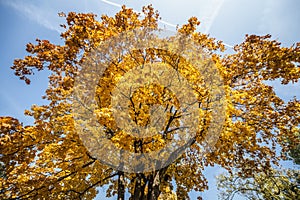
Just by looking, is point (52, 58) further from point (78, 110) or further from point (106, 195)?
point (106, 195)

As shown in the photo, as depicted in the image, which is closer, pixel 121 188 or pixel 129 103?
pixel 129 103

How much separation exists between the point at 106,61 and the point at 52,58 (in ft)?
6.42

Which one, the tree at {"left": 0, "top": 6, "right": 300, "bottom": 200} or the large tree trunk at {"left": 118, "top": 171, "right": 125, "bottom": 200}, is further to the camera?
the large tree trunk at {"left": 118, "top": 171, "right": 125, "bottom": 200}

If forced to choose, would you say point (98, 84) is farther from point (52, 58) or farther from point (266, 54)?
point (266, 54)

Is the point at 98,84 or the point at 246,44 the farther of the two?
the point at 246,44

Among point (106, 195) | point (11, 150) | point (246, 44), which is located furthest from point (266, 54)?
point (106, 195)

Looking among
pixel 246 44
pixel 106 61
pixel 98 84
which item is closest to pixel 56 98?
pixel 98 84

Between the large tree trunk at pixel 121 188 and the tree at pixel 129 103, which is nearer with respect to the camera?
the tree at pixel 129 103

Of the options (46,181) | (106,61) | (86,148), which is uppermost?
(106,61)

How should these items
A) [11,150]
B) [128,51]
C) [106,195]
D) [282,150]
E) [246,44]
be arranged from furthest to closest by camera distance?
[106,195]
[282,150]
[246,44]
[128,51]
[11,150]

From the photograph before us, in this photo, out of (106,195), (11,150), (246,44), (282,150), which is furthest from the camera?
(106,195)

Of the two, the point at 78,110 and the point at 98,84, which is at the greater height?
the point at 98,84

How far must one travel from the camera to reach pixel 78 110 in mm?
5918

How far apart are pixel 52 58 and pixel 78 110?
6.92ft
